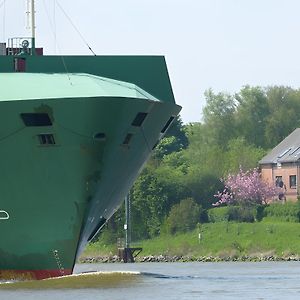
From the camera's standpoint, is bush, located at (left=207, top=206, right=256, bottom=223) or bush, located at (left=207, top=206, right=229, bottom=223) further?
bush, located at (left=207, top=206, right=229, bottom=223)

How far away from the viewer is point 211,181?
12200 centimetres

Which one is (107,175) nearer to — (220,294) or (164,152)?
(220,294)

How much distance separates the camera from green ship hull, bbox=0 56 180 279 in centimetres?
5356

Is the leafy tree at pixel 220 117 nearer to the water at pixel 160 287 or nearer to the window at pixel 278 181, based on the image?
the window at pixel 278 181

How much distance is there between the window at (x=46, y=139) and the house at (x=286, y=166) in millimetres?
68133

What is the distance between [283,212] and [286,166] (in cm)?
1975

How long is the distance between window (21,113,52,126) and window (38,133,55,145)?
0.40 meters

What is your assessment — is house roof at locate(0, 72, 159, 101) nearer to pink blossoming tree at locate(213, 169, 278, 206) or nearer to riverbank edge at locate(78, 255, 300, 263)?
riverbank edge at locate(78, 255, 300, 263)

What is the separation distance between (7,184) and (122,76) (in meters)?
7.31

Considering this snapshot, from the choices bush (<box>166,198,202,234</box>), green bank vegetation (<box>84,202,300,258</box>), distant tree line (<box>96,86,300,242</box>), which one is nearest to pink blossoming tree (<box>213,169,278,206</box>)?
distant tree line (<box>96,86,300,242</box>)

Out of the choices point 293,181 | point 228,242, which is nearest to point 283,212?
point 228,242

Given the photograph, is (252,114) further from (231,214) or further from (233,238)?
(233,238)

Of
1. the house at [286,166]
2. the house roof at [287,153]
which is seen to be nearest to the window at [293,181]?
the house at [286,166]

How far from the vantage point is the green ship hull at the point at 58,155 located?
53.6 meters
